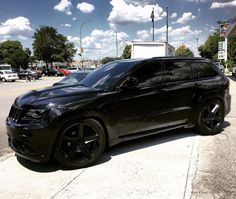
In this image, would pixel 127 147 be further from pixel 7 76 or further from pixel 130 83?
pixel 7 76

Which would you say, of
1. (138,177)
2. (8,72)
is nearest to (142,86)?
(138,177)

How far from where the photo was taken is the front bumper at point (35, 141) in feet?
14.4

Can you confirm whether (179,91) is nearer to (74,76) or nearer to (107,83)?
(107,83)

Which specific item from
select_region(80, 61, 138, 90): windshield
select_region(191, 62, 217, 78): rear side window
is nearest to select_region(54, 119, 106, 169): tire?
select_region(80, 61, 138, 90): windshield

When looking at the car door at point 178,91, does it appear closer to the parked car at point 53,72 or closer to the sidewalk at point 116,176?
the sidewalk at point 116,176

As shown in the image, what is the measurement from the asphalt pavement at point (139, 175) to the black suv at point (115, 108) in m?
0.31

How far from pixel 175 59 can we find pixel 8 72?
37.1m

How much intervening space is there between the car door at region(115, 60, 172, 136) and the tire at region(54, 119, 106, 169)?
0.46 m

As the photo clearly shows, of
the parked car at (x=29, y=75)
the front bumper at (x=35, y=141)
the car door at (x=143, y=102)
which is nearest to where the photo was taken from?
the front bumper at (x=35, y=141)

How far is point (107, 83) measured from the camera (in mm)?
5367

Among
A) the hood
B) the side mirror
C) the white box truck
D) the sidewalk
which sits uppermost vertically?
the white box truck

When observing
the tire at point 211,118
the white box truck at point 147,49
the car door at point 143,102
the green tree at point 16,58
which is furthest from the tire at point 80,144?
the green tree at point 16,58

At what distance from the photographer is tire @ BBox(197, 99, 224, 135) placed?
252 inches

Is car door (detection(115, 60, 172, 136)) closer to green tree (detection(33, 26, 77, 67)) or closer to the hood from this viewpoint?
the hood
